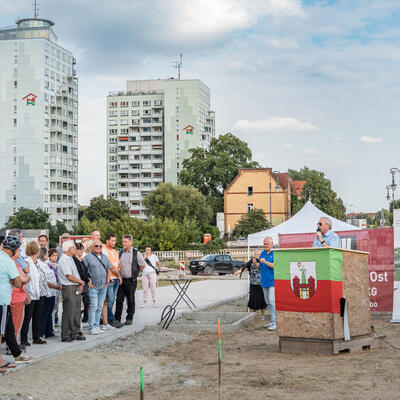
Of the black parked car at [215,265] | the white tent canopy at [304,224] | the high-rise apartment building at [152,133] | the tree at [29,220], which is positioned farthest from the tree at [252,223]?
the high-rise apartment building at [152,133]

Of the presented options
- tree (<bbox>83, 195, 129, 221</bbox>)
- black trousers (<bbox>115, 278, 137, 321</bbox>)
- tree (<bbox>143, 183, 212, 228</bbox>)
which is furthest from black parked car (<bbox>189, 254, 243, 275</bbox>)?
tree (<bbox>83, 195, 129, 221</bbox>)

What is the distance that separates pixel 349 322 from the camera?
1038 centimetres

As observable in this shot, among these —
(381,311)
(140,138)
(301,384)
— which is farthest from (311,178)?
(301,384)

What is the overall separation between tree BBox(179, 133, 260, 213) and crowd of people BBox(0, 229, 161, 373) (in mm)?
Answer: 79214

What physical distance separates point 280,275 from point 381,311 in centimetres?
552

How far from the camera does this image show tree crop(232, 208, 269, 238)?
→ 81.2 metres

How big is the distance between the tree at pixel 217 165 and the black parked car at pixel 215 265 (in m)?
48.1

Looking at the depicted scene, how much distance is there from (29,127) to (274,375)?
110 metres

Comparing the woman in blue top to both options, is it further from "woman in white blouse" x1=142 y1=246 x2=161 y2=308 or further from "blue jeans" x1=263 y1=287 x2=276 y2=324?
"woman in white blouse" x1=142 y1=246 x2=161 y2=308

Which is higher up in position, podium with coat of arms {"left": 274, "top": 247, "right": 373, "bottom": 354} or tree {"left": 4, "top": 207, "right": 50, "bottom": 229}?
tree {"left": 4, "top": 207, "right": 50, "bottom": 229}

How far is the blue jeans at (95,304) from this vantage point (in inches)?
489

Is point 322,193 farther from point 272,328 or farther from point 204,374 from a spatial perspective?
point 204,374

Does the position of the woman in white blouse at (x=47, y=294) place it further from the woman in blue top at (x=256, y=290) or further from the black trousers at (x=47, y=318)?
the woman in blue top at (x=256, y=290)

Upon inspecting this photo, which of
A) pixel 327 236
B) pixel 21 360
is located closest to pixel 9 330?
pixel 21 360
